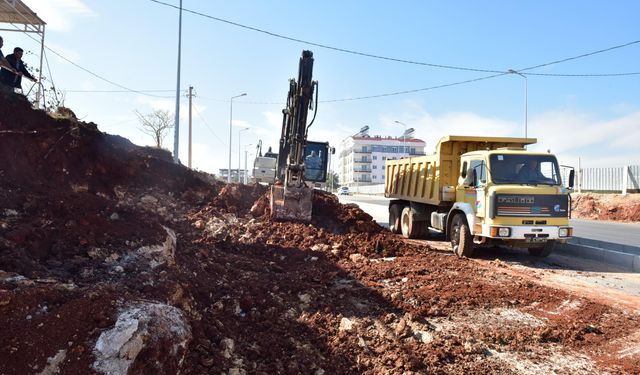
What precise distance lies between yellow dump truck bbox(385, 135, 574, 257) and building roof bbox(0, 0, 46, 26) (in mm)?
11351

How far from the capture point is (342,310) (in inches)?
221

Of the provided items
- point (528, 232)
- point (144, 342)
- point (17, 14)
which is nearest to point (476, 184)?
point (528, 232)

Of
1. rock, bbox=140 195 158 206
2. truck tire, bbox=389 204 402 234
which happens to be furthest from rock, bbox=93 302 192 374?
truck tire, bbox=389 204 402 234

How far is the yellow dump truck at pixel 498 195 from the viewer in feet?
29.5

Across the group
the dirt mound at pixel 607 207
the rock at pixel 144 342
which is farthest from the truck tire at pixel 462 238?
the dirt mound at pixel 607 207

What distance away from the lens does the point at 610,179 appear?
89.0ft

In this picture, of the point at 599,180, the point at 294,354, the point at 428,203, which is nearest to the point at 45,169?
the point at 294,354

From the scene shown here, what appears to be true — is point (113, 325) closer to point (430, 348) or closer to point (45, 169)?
point (430, 348)

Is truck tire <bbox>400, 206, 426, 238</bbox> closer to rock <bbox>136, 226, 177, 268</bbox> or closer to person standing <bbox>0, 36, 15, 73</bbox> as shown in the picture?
rock <bbox>136, 226, 177, 268</bbox>

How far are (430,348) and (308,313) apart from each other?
153 centimetres

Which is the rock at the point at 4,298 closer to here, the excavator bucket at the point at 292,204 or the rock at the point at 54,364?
the rock at the point at 54,364

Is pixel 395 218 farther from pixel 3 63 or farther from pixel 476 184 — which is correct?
pixel 3 63

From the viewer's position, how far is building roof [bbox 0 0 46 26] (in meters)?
11.4

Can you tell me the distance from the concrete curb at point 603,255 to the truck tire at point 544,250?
114cm
